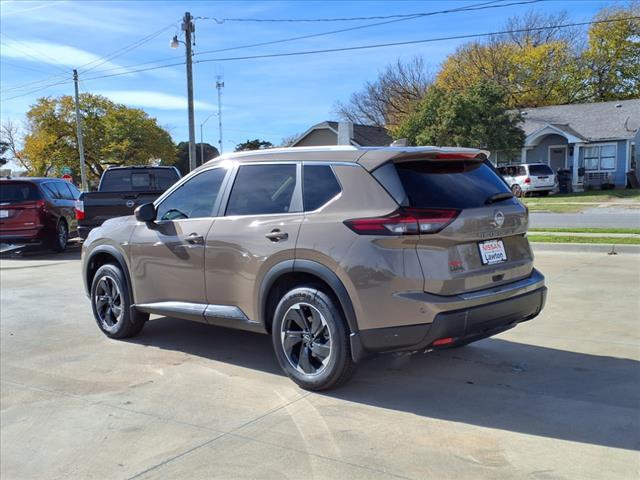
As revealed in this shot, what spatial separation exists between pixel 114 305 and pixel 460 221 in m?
4.00

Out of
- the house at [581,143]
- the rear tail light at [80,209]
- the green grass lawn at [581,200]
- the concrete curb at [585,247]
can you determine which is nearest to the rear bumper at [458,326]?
the concrete curb at [585,247]

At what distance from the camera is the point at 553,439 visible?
362cm

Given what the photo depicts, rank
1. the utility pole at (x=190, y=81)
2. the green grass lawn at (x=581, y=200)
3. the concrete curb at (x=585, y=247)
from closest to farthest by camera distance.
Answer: the concrete curb at (x=585, y=247), the green grass lawn at (x=581, y=200), the utility pole at (x=190, y=81)

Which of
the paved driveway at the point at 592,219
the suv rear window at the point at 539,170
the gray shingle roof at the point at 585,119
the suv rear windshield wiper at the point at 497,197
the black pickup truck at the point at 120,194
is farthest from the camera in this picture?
the gray shingle roof at the point at 585,119

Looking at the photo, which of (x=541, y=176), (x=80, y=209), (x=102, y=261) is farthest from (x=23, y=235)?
(x=541, y=176)

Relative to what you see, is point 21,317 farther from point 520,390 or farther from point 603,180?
point 603,180

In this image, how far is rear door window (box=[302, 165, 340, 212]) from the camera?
449cm

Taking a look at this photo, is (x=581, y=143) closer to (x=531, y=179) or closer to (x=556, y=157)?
(x=556, y=157)

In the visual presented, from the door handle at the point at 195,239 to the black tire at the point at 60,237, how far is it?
34.6ft

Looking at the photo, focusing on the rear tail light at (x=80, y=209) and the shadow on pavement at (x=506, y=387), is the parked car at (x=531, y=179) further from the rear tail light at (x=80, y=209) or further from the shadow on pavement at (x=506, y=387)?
the shadow on pavement at (x=506, y=387)

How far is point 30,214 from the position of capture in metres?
13.9

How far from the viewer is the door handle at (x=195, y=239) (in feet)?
17.1

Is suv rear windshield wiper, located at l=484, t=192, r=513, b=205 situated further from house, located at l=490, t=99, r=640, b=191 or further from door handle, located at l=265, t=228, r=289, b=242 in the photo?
house, located at l=490, t=99, r=640, b=191

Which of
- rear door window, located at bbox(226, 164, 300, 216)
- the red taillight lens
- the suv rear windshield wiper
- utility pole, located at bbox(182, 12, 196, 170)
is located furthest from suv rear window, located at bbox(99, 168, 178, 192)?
utility pole, located at bbox(182, 12, 196, 170)
